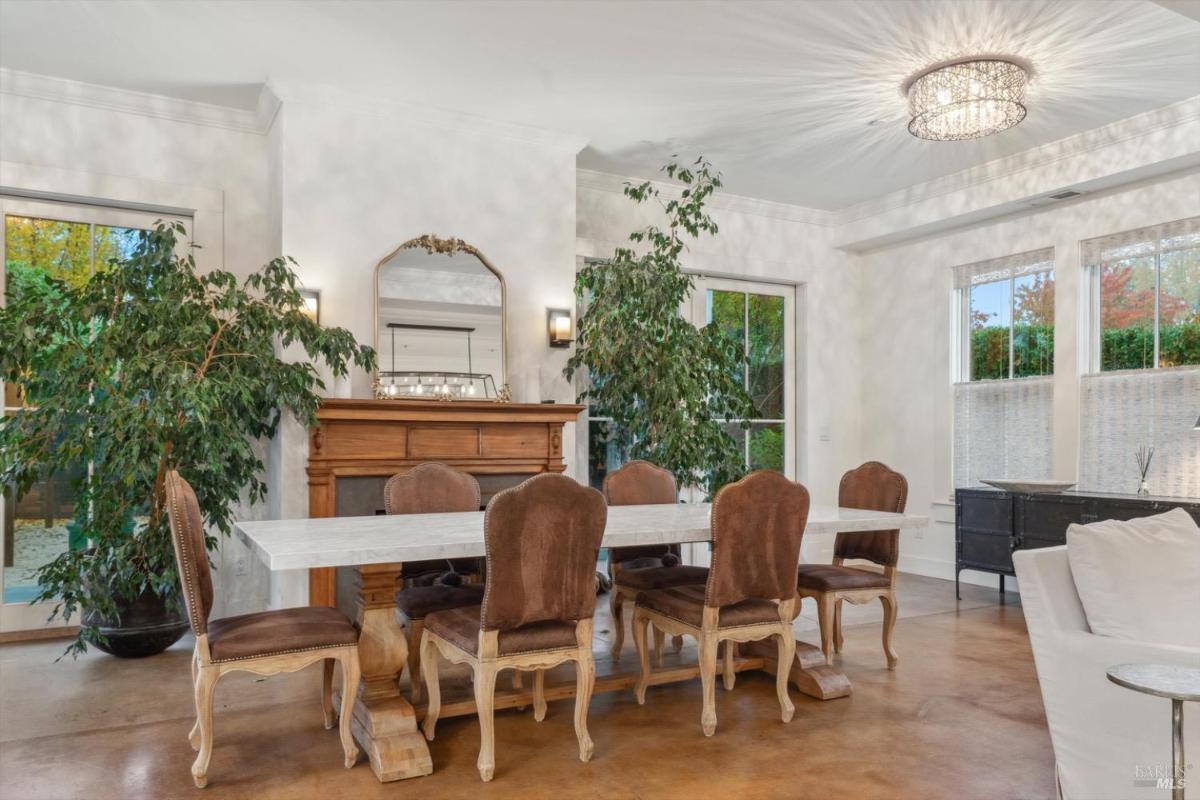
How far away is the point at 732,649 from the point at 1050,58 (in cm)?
321

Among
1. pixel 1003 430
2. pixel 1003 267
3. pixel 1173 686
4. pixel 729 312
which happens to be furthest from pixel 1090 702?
pixel 729 312

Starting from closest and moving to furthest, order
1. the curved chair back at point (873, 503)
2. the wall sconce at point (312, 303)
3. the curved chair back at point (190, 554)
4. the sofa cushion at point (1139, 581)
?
the sofa cushion at point (1139, 581), the curved chair back at point (190, 554), the curved chair back at point (873, 503), the wall sconce at point (312, 303)

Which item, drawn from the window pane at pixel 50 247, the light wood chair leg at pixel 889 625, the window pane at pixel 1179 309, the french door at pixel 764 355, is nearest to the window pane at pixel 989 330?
the window pane at pixel 1179 309

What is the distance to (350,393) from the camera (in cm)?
459

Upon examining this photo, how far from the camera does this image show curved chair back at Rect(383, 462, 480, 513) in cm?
373

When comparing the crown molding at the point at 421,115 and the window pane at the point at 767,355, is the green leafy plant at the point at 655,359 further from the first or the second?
the window pane at the point at 767,355

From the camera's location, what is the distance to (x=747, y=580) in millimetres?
3006

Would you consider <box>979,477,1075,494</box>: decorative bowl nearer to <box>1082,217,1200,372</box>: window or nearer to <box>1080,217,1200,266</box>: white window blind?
<box>1082,217,1200,372</box>: window

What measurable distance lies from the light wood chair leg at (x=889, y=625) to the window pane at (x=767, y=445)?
295 centimetres

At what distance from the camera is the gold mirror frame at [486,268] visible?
468 cm

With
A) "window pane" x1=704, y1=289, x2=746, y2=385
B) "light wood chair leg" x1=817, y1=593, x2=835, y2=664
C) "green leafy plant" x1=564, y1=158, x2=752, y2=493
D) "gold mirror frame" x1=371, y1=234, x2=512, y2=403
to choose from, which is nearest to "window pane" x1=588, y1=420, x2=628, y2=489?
"green leafy plant" x1=564, y1=158, x2=752, y2=493

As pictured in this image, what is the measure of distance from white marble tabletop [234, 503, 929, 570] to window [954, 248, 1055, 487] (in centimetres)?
259

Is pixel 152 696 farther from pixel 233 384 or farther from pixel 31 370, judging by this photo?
pixel 31 370


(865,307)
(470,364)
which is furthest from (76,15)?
(865,307)
